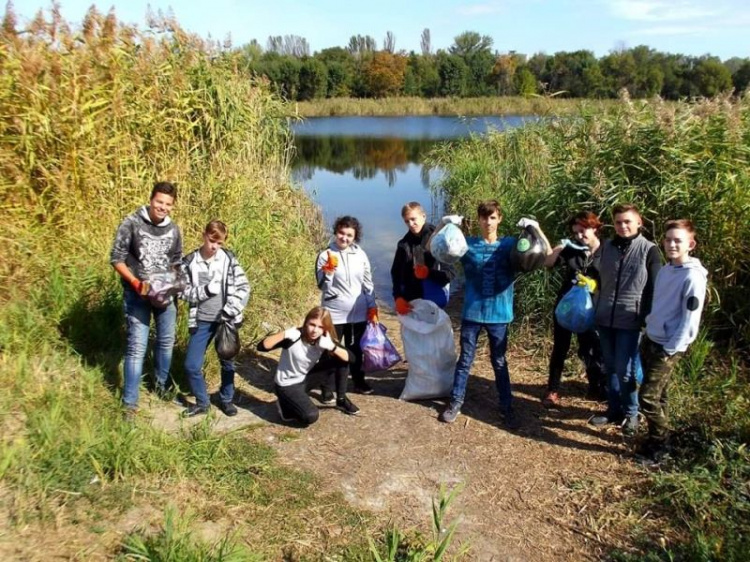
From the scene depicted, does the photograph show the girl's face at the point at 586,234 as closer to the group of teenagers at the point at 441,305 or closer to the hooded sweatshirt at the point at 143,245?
the group of teenagers at the point at 441,305

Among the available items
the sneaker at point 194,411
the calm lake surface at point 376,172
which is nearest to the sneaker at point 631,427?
the sneaker at point 194,411

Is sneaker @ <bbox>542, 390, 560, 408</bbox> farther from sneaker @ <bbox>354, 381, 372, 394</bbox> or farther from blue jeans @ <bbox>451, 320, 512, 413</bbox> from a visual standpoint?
sneaker @ <bbox>354, 381, 372, 394</bbox>

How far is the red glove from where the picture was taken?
13.1 ft

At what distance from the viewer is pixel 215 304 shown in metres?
4.27

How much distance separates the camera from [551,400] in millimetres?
4695

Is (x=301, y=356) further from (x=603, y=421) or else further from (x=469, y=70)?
(x=469, y=70)

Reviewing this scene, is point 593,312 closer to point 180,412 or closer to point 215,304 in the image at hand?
Answer: point 215,304

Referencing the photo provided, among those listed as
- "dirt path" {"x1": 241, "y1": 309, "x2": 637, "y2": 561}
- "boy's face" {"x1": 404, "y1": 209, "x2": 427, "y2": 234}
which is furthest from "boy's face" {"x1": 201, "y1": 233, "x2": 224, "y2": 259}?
"boy's face" {"x1": 404, "y1": 209, "x2": 427, "y2": 234}

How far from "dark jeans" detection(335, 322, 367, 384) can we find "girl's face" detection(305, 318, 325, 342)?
0.45 metres

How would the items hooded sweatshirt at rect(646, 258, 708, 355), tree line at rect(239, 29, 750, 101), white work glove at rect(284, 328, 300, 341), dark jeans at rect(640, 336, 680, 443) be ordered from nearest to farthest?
hooded sweatshirt at rect(646, 258, 708, 355) < dark jeans at rect(640, 336, 680, 443) < white work glove at rect(284, 328, 300, 341) < tree line at rect(239, 29, 750, 101)

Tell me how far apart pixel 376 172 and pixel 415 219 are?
1456 cm

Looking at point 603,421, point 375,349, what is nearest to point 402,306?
point 375,349

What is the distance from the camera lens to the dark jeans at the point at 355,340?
4.79 m

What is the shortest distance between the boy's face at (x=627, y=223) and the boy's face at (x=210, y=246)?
8.58 ft
